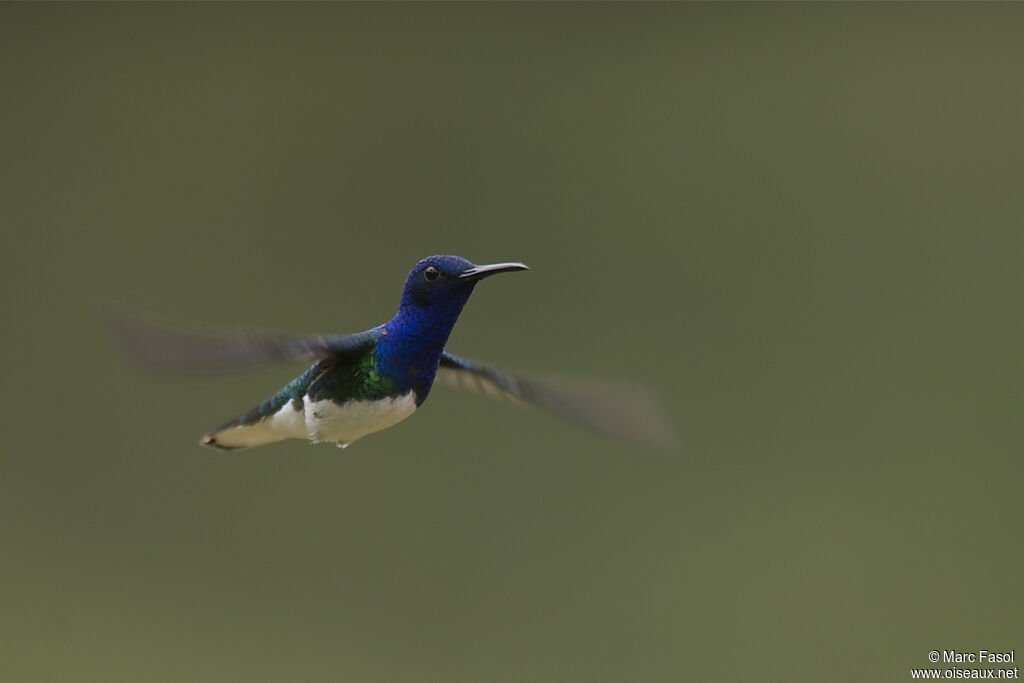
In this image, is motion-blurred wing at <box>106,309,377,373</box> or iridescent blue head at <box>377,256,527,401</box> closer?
motion-blurred wing at <box>106,309,377,373</box>

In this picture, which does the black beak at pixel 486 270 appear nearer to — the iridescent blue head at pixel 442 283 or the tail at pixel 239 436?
the iridescent blue head at pixel 442 283

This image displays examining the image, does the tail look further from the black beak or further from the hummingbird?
the black beak

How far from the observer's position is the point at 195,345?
727 mm

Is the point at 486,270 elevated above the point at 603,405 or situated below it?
above

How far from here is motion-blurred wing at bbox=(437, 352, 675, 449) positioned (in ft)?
3.13

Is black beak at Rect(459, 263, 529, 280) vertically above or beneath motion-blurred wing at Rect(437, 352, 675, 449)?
above

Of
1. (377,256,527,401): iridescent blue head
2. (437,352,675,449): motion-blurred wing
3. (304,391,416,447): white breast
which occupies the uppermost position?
(377,256,527,401): iridescent blue head

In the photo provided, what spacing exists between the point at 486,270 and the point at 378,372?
157 millimetres

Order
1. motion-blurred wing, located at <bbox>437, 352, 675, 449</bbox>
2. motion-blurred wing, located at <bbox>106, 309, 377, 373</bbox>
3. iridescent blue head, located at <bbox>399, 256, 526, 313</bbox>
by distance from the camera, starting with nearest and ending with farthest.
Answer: motion-blurred wing, located at <bbox>106, 309, 377, 373</bbox>
iridescent blue head, located at <bbox>399, 256, 526, 313</bbox>
motion-blurred wing, located at <bbox>437, 352, 675, 449</bbox>

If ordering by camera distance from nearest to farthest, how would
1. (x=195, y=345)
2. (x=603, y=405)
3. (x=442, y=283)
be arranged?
(x=195, y=345) < (x=442, y=283) < (x=603, y=405)

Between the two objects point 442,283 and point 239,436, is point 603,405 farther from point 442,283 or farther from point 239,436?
point 239,436

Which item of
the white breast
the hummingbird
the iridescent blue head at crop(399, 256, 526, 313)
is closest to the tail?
the hummingbird

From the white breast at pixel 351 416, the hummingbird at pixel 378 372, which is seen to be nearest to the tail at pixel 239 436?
the hummingbird at pixel 378 372

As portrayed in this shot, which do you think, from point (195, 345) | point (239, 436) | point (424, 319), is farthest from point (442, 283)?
point (239, 436)
